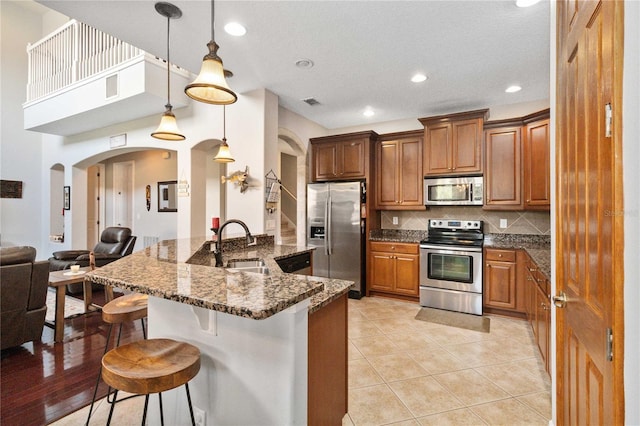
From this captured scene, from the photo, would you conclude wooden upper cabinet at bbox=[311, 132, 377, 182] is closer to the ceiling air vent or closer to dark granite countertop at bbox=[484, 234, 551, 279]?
the ceiling air vent

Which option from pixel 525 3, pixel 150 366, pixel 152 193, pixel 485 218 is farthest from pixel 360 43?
pixel 152 193

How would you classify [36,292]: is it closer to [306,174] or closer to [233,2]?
[233,2]

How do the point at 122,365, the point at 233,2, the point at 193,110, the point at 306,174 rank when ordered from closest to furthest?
the point at 122,365, the point at 233,2, the point at 193,110, the point at 306,174

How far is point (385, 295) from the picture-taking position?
14.9 feet

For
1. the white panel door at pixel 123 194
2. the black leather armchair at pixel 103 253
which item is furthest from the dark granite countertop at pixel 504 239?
the white panel door at pixel 123 194

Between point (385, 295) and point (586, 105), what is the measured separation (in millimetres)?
3849

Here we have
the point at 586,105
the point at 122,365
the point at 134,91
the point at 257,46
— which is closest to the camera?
the point at 586,105

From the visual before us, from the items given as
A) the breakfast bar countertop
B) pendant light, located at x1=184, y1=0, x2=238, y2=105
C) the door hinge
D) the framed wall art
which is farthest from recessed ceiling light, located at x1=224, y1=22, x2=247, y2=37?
the framed wall art

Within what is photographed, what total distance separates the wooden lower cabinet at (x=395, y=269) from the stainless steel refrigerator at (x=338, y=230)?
0.63ft

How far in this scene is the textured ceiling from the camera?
7.50ft

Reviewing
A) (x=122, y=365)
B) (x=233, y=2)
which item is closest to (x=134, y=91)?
(x=233, y=2)

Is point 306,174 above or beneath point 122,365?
above

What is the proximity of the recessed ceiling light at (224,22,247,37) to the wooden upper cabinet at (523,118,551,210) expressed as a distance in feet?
11.3

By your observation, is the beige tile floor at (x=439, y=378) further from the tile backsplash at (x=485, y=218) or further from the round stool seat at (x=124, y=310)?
the tile backsplash at (x=485, y=218)
